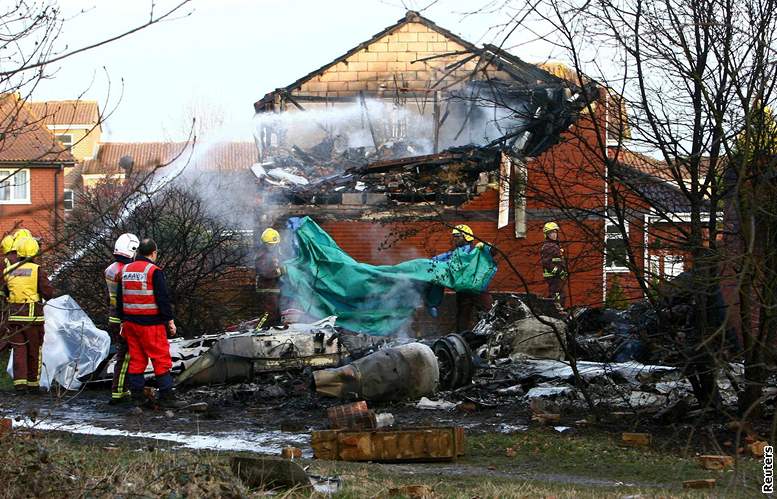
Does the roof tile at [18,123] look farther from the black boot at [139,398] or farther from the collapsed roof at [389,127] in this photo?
the collapsed roof at [389,127]

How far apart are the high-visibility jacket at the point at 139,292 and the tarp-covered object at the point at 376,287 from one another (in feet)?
16.6

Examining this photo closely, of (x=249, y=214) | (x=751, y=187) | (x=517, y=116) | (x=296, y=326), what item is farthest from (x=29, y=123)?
(x=249, y=214)

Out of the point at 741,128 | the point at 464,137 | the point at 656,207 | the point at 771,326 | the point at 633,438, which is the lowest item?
the point at 633,438

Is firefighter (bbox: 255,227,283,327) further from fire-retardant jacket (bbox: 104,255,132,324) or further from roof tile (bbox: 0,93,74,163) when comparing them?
roof tile (bbox: 0,93,74,163)

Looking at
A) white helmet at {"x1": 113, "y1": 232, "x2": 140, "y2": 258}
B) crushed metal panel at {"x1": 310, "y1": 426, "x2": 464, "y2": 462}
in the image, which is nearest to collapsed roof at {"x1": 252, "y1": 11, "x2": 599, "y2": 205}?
white helmet at {"x1": 113, "y1": 232, "x2": 140, "y2": 258}

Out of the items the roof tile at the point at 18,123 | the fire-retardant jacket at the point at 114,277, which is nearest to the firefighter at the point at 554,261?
the fire-retardant jacket at the point at 114,277

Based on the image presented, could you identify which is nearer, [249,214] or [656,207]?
[656,207]

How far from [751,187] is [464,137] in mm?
20736

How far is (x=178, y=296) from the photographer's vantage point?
15.4 meters

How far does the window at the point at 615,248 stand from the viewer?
29.9 ft

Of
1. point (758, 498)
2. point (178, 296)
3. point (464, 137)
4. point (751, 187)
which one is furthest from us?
point (464, 137)

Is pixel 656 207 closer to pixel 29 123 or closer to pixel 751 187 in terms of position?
pixel 751 187

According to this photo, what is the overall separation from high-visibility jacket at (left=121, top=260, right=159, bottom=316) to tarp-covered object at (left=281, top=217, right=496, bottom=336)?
5069 millimetres

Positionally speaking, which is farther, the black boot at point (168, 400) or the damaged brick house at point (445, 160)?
the black boot at point (168, 400)
